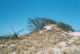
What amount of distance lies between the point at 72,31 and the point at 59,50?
2.52ft

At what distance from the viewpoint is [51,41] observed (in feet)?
10.2

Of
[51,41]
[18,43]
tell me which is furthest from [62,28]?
[18,43]

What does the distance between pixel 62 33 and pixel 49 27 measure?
203 millimetres

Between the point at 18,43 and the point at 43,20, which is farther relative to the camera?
the point at 43,20

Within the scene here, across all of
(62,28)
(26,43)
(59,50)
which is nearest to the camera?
(59,50)

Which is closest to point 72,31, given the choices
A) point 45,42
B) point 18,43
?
point 45,42

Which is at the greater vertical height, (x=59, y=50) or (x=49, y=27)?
(x=49, y=27)

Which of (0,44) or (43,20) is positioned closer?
(0,44)

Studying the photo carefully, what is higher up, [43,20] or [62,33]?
[43,20]

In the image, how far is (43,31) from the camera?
132 inches

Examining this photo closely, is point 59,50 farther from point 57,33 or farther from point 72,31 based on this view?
point 72,31

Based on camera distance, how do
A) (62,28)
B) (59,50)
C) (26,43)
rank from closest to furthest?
(59,50) < (26,43) < (62,28)

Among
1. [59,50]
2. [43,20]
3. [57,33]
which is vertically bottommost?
[59,50]

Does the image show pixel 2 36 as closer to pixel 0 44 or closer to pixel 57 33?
pixel 0 44
